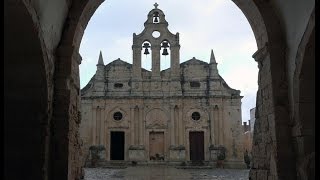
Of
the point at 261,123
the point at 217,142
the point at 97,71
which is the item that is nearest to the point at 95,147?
the point at 97,71

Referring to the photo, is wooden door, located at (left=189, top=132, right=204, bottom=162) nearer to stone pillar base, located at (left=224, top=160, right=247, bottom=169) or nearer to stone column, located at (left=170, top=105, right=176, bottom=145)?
stone column, located at (left=170, top=105, right=176, bottom=145)

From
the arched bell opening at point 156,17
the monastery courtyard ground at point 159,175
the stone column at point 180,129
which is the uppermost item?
the arched bell opening at point 156,17

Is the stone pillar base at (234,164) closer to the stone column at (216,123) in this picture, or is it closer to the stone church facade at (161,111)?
the stone church facade at (161,111)

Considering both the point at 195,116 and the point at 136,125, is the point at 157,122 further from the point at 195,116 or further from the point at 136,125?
the point at 195,116

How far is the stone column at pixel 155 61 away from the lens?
1136 inches

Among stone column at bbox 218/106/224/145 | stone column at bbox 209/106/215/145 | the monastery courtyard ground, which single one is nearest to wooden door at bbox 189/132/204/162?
stone column at bbox 209/106/215/145

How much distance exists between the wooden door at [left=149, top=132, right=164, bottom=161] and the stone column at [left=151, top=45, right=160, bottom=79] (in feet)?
14.2

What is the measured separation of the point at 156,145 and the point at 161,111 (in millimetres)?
2487

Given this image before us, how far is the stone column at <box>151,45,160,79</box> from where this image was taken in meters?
28.8

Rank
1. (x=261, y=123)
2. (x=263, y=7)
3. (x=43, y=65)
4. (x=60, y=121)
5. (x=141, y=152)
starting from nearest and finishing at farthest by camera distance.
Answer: (x=43, y=65) → (x=60, y=121) → (x=263, y=7) → (x=261, y=123) → (x=141, y=152)

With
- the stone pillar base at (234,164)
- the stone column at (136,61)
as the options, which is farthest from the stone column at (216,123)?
the stone column at (136,61)

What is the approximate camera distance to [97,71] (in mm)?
29469

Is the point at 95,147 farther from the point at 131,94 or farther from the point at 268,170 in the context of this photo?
the point at 268,170

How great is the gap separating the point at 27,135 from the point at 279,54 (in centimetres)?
368
